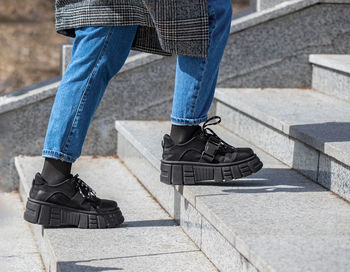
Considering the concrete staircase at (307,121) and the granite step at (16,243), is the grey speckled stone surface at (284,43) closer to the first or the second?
the concrete staircase at (307,121)

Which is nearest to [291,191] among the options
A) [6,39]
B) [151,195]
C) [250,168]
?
[250,168]

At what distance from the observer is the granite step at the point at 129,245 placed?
2.26 metres

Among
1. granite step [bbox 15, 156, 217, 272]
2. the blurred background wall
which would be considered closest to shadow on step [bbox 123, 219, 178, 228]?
granite step [bbox 15, 156, 217, 272]

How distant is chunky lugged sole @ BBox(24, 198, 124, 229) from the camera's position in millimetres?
2443

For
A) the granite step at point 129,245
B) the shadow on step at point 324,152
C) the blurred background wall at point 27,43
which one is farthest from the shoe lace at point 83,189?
the blurred background wall at point 27,43

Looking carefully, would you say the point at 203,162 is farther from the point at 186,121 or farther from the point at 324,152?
the point at 324,152

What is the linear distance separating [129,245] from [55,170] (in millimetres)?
377

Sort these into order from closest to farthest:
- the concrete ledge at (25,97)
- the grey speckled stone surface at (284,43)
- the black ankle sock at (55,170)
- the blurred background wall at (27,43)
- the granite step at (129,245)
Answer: the granite step at (129,245) → the black ankle sock at (55,170) → the concrete ledge at (25,97) → the grey speckled stone surface at (284,43) → the blurred background wall at (27,43)

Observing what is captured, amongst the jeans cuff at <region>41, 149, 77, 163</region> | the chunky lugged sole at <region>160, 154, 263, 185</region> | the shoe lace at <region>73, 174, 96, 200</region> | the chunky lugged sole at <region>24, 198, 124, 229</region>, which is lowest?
the chunky lugged sole at <region>24, 198, 124, 229</region>

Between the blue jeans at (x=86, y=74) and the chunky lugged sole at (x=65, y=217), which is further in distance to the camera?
the chunky lugged sole at (x=65, y=217)

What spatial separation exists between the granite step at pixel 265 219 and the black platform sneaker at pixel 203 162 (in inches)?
1.9

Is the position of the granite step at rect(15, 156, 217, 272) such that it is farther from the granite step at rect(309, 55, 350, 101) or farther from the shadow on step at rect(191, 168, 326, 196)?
the granite step at rect(309, 55, 350, 101)

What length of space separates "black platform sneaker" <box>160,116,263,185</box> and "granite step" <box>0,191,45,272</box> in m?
0.66

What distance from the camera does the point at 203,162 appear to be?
2.51m
